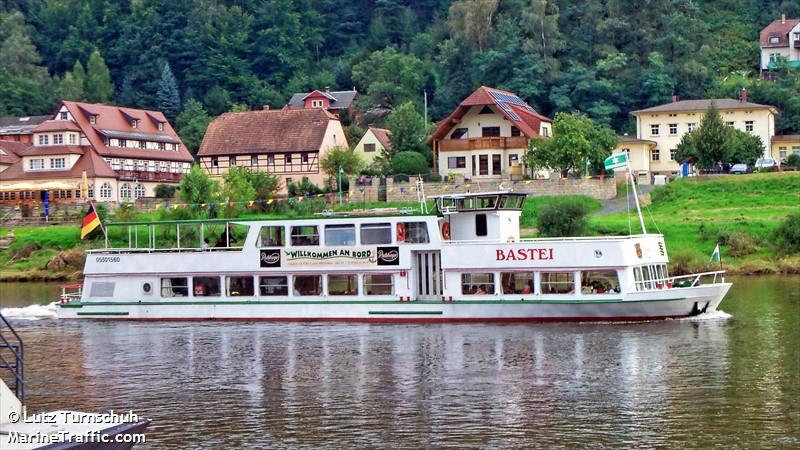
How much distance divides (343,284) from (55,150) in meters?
52.6

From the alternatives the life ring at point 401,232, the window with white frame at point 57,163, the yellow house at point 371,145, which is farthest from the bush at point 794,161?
the window with white frame at point 57,163

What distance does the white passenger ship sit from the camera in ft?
152

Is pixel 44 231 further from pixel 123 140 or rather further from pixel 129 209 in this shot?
pixel 123 140

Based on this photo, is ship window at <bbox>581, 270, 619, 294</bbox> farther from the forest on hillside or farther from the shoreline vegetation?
the forest on hillside

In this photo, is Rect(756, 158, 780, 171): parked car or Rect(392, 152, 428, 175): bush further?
Rect(392, 152, 428, 175): bush

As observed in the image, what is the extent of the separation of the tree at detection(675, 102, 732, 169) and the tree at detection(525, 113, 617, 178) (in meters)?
6.22

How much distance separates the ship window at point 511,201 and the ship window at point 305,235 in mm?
7784

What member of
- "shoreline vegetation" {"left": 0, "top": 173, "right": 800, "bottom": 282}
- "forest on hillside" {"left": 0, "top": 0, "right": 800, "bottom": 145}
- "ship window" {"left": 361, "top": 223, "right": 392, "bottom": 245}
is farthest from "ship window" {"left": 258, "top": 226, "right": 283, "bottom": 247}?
"forest on hillside" {"left": 0, "top": 0, "right": 800, "bottom": 145}

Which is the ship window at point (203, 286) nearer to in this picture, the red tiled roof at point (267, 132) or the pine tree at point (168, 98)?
the red tiled roof at point (267, 132)

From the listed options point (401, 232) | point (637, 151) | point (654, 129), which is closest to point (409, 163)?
point (637, 151)

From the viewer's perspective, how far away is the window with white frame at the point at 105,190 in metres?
94.6

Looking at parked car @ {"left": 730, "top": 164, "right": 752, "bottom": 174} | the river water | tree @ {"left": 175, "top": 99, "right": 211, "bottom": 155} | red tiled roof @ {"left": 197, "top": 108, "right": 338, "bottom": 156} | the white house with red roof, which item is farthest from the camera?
tree @ {"left": 175, "top": 99, "right": 211, "bottom": 155}

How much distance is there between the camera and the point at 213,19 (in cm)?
14662

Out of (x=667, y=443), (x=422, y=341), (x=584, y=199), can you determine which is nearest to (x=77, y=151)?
(x=584, y=199)
